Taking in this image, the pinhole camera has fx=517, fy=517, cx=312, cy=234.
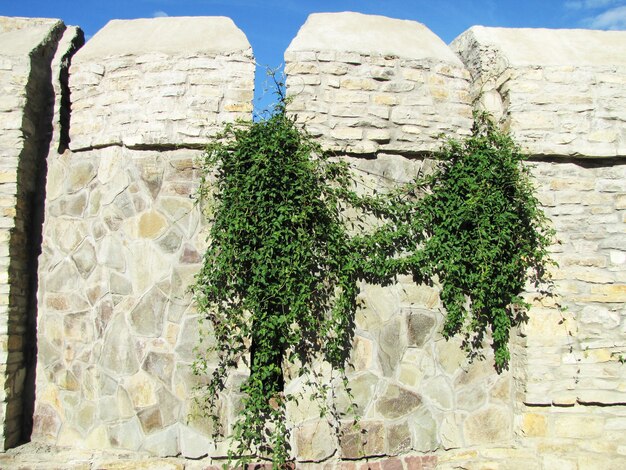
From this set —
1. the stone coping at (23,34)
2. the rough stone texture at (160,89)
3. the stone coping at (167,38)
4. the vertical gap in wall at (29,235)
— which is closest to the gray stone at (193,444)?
the vertical gap in wall at (29,235)

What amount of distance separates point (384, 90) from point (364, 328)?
188cm

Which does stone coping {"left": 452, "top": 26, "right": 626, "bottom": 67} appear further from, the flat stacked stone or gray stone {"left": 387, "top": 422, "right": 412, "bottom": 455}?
gray stone {"left": 387, "top": 422, "right": 412, "bottom": 455}

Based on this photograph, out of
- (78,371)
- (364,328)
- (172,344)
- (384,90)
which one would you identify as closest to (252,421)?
(172,344)

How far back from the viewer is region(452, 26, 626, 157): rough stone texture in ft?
13.5

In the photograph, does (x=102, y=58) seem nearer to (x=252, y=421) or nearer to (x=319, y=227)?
(x=319, y=227)

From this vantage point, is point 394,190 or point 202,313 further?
point 394,190

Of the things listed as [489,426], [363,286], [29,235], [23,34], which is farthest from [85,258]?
[489,426]

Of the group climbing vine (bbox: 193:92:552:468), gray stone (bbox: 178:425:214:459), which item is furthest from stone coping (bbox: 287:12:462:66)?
gray stone (bbox: 178:425:214:459)

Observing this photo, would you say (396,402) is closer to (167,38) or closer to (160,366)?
(160,366)

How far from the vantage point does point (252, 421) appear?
3713 millimetres

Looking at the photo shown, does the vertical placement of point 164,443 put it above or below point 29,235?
below

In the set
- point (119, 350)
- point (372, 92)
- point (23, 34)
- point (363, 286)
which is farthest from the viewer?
point (23, 34)

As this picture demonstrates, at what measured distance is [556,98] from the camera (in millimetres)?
4141

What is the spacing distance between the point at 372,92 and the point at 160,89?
166 centimetres
